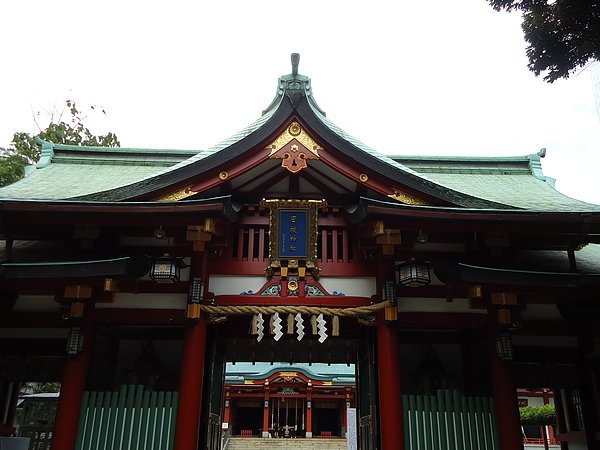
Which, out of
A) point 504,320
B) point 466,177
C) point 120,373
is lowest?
point 120,373

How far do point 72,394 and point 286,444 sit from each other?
27.6m

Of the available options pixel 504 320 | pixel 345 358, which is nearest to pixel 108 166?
pixel 345 358

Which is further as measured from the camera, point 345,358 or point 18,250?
point 345,358

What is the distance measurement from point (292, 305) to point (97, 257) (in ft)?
12.1

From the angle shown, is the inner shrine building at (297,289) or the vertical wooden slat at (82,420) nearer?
the vertical wooden slat at (82,420)

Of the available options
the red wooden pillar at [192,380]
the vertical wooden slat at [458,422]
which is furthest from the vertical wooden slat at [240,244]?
the vertical wooden slat at [458,422]

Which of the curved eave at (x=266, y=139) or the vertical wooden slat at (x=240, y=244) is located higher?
the curved eave at (x=266, y=139)

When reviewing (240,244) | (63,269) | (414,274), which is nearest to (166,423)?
(63,269)

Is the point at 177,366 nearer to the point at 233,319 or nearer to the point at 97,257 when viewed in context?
the point at 233,319

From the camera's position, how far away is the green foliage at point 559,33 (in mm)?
8805

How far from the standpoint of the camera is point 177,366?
1116 centimetres

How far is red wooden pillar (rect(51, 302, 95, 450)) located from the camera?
8.38 meters

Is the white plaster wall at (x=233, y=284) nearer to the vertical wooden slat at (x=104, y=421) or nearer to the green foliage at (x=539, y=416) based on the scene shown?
the vertical wooden slat at (x=104, y=421)

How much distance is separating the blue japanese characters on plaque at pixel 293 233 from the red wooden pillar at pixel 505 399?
12.4 ft
